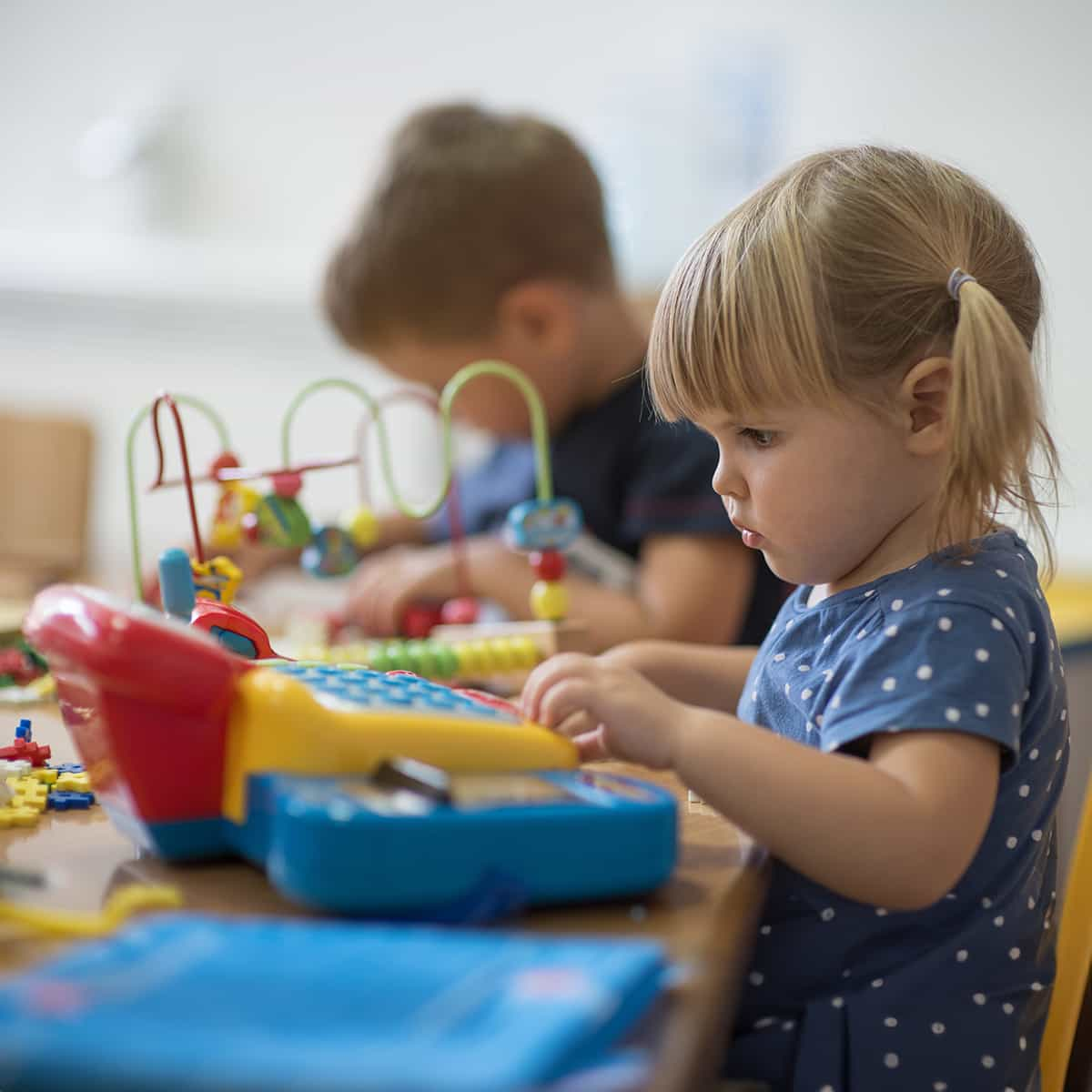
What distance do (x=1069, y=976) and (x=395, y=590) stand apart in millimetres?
715

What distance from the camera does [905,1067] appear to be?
65 cm

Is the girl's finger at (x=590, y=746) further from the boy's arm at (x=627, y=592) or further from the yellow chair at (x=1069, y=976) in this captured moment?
the boy's arm at (x=627, y=592)

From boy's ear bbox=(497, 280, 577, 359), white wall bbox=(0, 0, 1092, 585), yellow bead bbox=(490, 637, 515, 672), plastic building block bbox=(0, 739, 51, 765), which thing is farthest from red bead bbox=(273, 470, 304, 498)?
white wall bbox=(0, 0, 1092, 585)

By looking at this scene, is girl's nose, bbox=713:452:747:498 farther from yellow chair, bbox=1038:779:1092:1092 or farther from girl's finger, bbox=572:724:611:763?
yellow chair, bbox=1038:779:1092:1092

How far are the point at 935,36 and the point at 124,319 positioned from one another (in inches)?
59.8

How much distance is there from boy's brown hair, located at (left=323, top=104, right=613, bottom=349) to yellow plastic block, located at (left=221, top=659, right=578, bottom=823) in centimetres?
91

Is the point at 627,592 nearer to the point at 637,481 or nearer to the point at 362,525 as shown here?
the point at 637,481

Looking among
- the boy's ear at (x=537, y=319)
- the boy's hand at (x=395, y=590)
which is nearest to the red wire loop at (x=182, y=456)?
the boy's hand at (x=395, y=590)

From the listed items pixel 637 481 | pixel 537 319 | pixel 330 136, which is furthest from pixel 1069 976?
pixel 330 136

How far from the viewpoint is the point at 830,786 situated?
1.83 ft

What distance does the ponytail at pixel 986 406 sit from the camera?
63 cm

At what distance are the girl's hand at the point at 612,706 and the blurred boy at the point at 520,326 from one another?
0.70 metres

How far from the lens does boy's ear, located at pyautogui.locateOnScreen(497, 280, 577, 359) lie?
1439 mm

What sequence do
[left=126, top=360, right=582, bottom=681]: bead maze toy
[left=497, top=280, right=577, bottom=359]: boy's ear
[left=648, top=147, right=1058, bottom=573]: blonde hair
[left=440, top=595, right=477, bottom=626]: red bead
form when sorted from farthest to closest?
[left=497, top=280, right=577, bottom=359]: boy's ear, [left=440, top=595, right=477, bottom=626]: red bead, [left=126, top=360, right=582, bottom=681]: bead maze toy, [left=648, top=147, right=1058, bottom=573]: blonde hair
